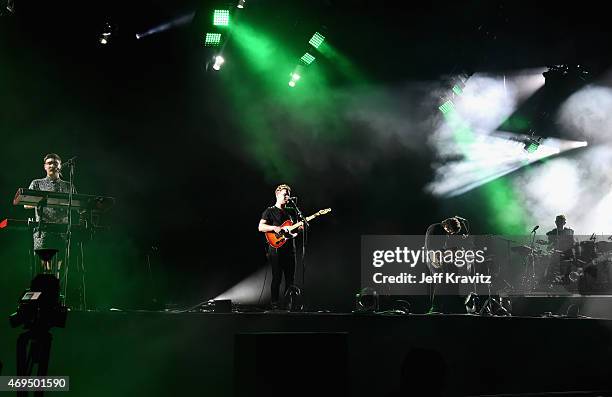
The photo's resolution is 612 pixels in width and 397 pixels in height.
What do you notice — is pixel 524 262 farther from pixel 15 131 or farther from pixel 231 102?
pixel 15 131

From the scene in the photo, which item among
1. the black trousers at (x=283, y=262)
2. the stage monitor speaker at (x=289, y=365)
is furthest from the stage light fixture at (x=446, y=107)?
the stage monitor speaker at (x=289, y=365)

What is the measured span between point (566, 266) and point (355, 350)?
23.3ft

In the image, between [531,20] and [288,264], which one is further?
[531,20]

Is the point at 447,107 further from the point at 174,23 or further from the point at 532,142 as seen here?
the point at 174,23

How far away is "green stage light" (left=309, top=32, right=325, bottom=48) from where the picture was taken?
365 inches

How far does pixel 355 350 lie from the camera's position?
4.91 meters

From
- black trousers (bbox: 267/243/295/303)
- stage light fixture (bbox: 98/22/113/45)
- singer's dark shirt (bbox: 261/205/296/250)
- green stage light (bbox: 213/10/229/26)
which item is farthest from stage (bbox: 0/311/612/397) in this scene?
stage light fixture (bbox: 98/22/113/45)

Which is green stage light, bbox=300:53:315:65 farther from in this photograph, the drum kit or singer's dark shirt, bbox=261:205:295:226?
the drum kit

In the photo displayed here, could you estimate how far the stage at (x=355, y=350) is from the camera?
464cm

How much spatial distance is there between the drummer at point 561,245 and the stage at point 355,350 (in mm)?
5947

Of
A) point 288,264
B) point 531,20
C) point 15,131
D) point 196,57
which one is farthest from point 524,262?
point 15,131

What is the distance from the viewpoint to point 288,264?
311 inches

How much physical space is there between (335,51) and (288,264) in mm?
4471

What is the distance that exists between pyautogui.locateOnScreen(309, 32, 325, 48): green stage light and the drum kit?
5.41 metres
